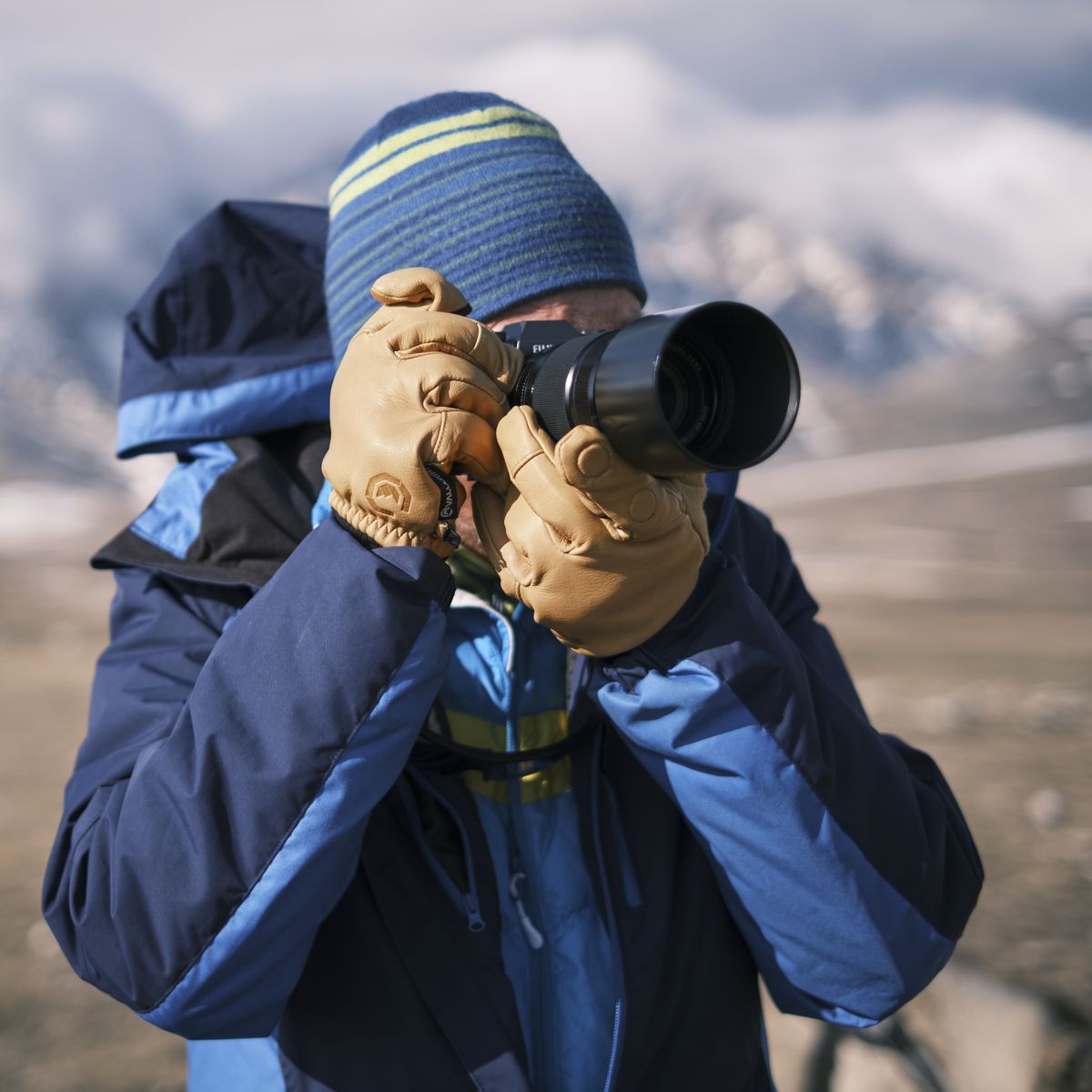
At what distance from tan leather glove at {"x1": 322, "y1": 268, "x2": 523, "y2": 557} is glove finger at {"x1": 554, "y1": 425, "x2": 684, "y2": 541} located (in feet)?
0.31

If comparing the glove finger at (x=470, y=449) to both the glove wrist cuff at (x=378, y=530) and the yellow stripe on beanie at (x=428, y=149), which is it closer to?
the glove wrist cuff at (x=378, y=530)

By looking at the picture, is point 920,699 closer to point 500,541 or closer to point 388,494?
→ point 500,541

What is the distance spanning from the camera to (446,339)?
3.27 ft

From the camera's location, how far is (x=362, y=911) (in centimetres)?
110

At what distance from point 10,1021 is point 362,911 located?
6.01 ft

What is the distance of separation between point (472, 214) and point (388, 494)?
19.3 inches

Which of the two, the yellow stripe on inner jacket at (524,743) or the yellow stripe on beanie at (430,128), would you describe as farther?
the yellow stripe on beanie at (430,128)

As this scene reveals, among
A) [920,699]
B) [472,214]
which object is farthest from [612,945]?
[920,699]

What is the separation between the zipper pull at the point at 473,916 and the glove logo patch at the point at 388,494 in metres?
0.41

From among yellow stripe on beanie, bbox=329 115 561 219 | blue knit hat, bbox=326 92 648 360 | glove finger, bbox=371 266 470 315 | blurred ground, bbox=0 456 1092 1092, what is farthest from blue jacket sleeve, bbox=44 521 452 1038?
blurred ground, bbox=0 456 1092 1092

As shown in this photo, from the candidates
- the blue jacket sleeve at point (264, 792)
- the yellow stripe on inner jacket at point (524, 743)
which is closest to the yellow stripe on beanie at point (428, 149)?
→ the blue jacket sleeve at point (264, 792)

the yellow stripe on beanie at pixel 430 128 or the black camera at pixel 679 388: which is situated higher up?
the yellow stripe on beanie at pixel 430 128

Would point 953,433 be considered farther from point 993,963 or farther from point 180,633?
point 180,633

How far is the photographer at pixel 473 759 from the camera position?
964 millimetres
